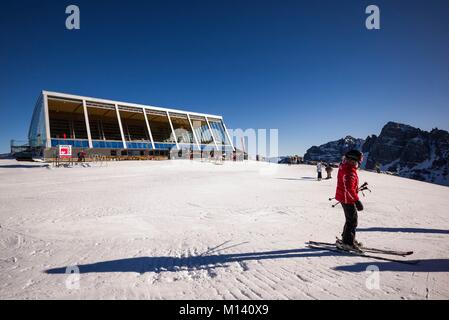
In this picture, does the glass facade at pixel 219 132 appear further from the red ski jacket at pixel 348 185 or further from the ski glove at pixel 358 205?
the ski glove at pixel 358 205

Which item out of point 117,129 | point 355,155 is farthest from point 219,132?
point 355,155

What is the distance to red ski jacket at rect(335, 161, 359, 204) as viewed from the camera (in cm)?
408

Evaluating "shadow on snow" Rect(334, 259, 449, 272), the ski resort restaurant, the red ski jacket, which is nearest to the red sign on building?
the ski resort restaurant

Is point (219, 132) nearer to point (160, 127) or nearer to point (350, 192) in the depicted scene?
point (160, 127)

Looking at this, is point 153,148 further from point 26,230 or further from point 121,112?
point 26,230

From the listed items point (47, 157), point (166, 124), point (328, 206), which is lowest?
point (328, 206)

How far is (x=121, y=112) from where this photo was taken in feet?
139

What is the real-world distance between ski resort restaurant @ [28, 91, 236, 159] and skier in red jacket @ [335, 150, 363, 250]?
34018 millimetres

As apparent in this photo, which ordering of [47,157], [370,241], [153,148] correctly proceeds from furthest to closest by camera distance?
[153,148]
[47,157]
[370,241]

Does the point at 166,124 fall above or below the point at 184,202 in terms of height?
above

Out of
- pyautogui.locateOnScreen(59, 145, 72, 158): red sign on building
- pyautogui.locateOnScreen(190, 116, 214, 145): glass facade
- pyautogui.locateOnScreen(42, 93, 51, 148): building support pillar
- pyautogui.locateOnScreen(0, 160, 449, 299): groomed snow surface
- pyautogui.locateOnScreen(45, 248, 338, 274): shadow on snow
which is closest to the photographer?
pyautogui.locateOnScreen(0, 160, 449, 299): groomed snow surface

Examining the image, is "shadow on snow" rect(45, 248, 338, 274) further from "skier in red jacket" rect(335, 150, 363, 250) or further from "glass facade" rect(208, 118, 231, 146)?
"glass facade" rect(208, 118, 231, 146)
